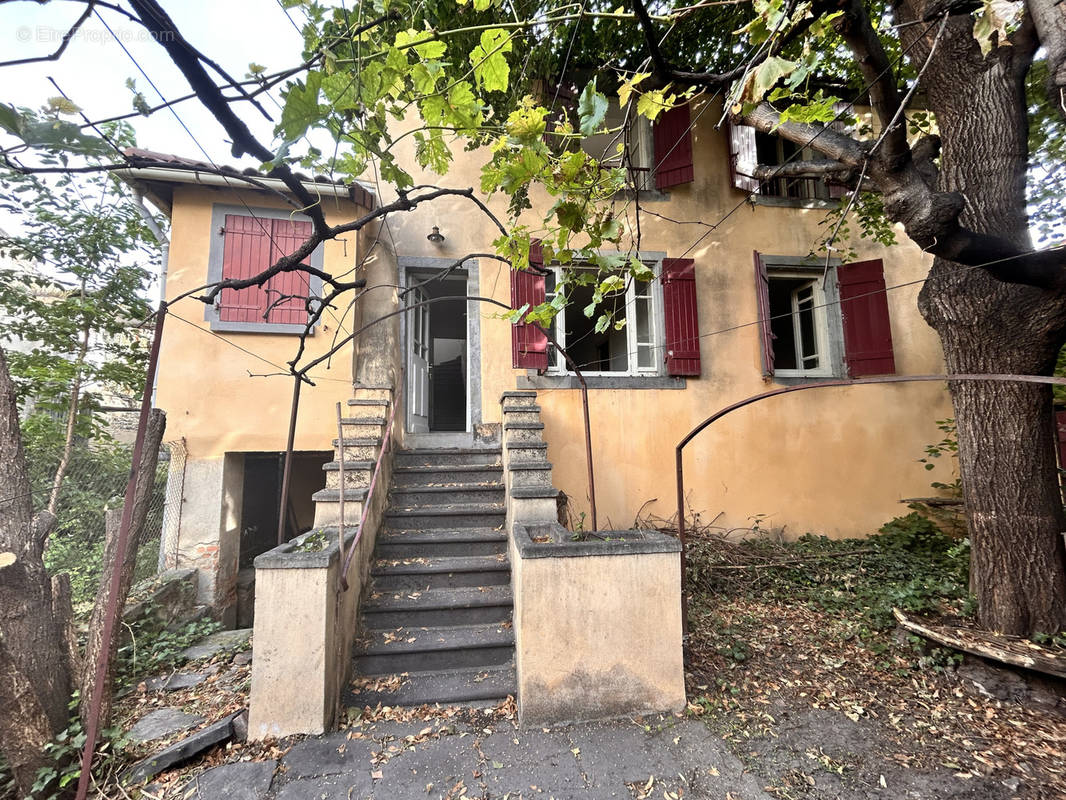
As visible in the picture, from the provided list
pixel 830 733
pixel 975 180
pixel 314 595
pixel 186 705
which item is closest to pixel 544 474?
pixel 314 595

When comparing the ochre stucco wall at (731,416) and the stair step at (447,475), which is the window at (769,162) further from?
the stair step at (447,475)

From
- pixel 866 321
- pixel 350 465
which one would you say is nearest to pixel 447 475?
pixel 350 465

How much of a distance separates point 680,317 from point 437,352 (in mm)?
5821

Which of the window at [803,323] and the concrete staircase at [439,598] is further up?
the window at [803,323]

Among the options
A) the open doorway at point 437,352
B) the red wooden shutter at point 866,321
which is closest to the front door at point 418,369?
the open doorway at point 437,352

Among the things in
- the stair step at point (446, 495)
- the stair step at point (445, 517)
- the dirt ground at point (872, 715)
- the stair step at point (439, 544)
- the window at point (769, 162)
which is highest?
the window at point (769, 162)

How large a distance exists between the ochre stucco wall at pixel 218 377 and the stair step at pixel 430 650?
7.52 ft

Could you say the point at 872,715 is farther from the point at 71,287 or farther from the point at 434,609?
the point at 71,287

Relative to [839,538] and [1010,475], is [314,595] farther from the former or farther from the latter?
[839,538]

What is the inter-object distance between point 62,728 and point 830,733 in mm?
4025

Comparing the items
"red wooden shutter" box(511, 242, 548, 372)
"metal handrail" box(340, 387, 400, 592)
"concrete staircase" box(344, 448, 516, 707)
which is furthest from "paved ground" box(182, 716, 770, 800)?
"red wooden shutter" box(511, 242, 548, 372)

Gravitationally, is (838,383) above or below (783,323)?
below

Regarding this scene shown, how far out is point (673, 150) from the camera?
5340 millimetres

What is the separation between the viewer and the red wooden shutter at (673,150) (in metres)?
5.26
